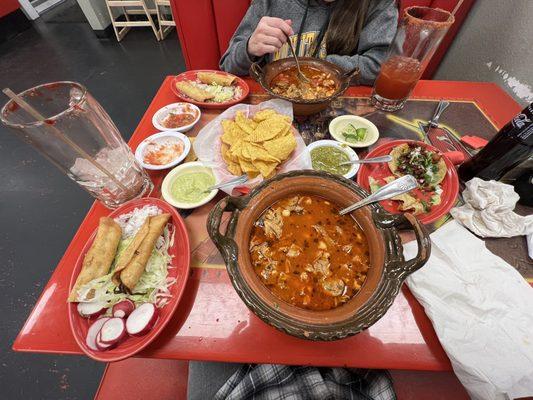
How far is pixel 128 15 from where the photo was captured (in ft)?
22.4

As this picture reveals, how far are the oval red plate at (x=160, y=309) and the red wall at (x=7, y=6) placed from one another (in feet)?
28.6

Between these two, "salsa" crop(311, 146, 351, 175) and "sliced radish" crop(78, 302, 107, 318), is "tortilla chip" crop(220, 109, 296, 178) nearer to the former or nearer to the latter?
"salsa" crop(311, 146, 351, 175)

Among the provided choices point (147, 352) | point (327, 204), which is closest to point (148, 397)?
point (147, 352)

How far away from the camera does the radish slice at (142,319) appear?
1022mm

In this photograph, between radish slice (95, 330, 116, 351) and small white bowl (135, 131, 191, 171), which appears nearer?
radish slice (95, 330, 116, 351)

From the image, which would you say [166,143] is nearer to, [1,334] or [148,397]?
[148,397]

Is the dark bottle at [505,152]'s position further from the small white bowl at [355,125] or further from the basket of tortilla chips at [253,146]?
the basket of tortilla chips at [253,146]

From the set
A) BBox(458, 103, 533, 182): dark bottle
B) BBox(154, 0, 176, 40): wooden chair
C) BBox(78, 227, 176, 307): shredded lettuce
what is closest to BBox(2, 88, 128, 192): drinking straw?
BBox(78, 227, 176, 307): shredded lettuce

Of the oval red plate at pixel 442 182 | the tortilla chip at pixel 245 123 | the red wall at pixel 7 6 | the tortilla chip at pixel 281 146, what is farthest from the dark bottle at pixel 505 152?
the red wall at pixel 7 6

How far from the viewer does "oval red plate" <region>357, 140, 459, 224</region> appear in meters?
1.43

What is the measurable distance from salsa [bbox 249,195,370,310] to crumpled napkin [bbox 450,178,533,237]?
72 cm

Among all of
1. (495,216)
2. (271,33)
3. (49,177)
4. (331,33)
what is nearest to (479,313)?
(495,216)

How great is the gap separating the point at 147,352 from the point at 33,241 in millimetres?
2906

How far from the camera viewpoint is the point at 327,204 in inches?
48.3
